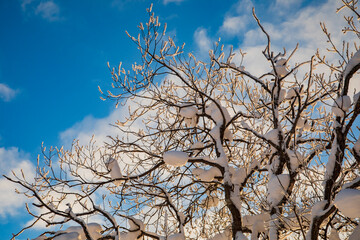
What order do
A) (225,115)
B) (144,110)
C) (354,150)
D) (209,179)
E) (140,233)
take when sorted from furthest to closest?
1. (144,110)
2. (225,115)
3. (209,179)
4. (140,233)
5. (354,150)

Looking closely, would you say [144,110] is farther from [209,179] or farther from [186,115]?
[209,179]

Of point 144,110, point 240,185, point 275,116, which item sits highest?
point 144,110

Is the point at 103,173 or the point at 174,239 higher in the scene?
the point at 103,173

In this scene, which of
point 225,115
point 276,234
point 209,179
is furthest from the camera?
point 225,115

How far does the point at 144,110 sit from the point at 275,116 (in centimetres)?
303

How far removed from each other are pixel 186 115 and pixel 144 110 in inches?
57.3

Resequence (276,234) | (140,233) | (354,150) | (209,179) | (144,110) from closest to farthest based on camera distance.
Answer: (354,150) → (276,234) → (140,233) → (209,179) → (144,110)

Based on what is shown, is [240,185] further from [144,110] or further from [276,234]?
[144,110]

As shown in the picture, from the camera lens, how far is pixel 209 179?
4875 millimetres

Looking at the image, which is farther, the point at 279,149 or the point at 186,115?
the point at 186,115

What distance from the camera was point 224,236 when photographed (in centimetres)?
511

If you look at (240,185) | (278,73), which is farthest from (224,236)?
(278,73)

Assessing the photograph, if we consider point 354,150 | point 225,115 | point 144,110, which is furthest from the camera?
point 144,110

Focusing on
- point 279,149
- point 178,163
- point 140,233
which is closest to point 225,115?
point 279,149
